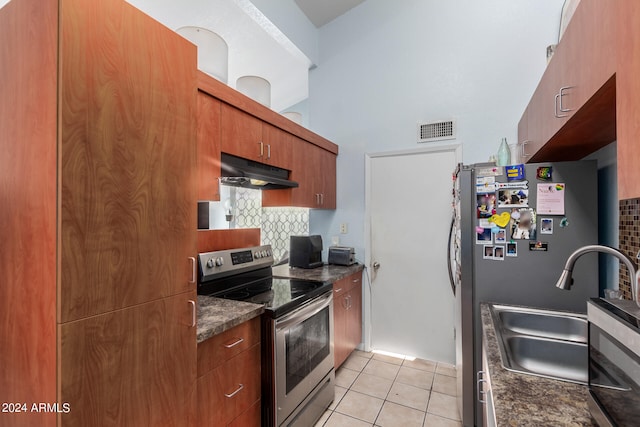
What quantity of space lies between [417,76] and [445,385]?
113 inches

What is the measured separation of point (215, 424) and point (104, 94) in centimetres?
143

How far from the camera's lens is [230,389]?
1444mm

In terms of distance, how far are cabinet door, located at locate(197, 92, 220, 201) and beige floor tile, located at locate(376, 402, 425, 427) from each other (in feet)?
6.26

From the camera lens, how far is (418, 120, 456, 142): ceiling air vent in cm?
284

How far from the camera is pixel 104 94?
953mm

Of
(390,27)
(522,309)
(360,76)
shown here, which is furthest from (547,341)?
(390,27)

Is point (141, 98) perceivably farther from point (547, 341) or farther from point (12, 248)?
point (547, 341)

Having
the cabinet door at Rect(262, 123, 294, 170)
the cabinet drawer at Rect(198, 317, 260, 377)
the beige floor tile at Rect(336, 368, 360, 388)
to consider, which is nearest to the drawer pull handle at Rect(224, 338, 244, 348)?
the cabinet drawer at Rect(198, 317, 260, 377)

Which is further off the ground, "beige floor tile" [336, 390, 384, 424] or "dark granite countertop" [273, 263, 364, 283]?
"dark granite countertop" [273, 263, 364, 283]

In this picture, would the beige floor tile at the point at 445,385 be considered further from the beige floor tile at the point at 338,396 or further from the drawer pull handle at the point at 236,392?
the drawer pull handle at the point at 236,392

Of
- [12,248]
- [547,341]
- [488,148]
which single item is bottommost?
[547,341]

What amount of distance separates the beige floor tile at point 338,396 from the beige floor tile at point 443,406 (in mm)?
652

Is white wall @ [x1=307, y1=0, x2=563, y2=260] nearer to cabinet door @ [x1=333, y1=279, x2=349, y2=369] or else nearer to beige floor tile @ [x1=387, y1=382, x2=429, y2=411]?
cabinet door @ [x1=333, y1=279, x2=349, y2=369]

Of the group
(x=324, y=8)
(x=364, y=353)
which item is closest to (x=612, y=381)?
(x=364, y=353)
